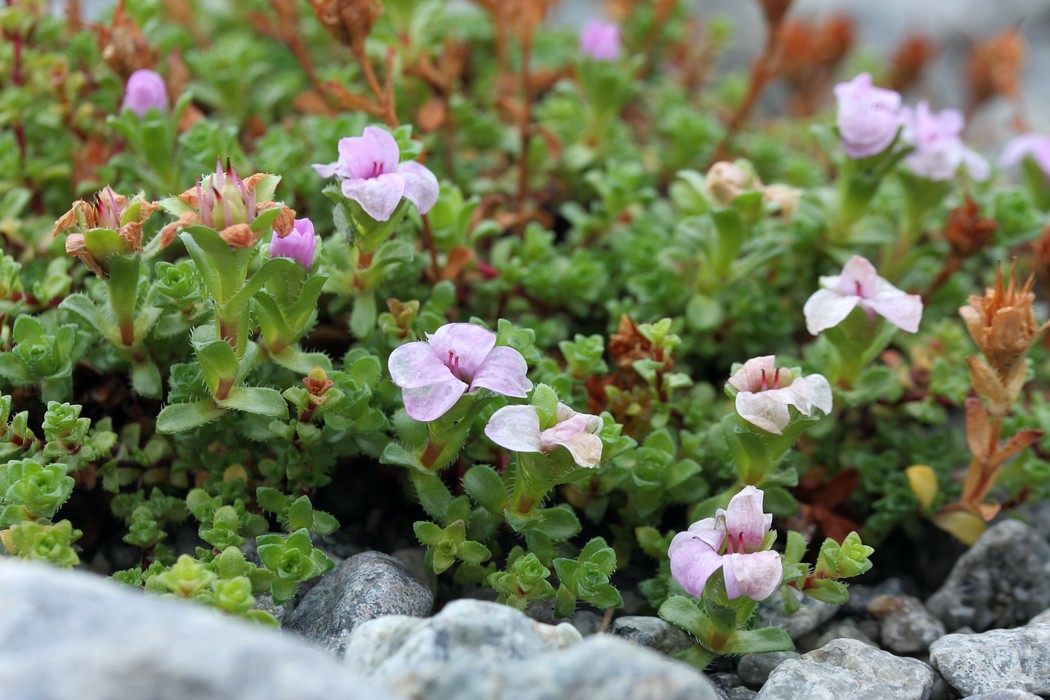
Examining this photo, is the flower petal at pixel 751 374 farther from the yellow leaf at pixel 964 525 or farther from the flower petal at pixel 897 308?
the yellow leaf at pixel 964 525

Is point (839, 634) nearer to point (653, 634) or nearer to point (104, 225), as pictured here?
point (653, 634)

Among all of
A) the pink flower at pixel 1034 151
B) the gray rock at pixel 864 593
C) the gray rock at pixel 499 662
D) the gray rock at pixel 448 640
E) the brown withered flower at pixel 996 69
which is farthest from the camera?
the brown withered flower at pixel 996 69

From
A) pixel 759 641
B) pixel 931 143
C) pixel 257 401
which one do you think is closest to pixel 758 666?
pixel 759 641

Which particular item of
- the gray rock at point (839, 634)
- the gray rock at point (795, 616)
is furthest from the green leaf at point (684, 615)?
the gray rock at point (839, 634)

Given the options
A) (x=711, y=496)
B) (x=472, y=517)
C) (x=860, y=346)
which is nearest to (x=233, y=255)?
(x=472, y=517)

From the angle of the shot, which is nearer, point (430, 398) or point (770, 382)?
point (430, 398)
